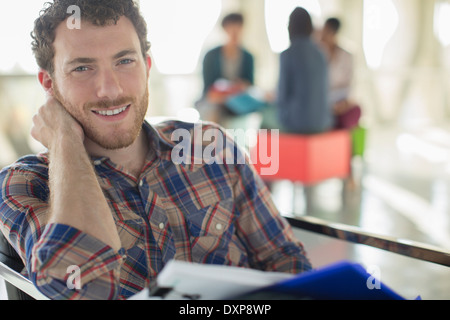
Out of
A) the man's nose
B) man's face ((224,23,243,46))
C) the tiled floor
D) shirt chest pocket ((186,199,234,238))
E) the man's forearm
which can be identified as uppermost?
man's face ((224,23,243,46))

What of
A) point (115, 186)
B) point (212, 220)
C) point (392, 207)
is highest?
point (115, 186)

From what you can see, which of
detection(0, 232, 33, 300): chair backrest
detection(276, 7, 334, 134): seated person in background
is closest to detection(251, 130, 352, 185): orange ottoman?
detection(276, 7, 334, 134): seated person in background

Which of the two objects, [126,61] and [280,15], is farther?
[280,15]

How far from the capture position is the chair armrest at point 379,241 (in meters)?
1.13

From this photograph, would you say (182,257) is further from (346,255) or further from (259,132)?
(259,132)

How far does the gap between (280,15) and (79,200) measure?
222 inches

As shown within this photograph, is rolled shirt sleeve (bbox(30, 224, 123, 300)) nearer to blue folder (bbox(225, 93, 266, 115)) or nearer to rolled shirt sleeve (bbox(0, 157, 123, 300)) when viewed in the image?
Result: rolled shirt sleeve (bbox(0, 157, 123, 300))

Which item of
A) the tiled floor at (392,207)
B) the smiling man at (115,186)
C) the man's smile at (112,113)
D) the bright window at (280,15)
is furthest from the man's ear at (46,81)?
the bright window at (280,15)

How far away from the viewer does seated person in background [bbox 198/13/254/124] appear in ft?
12.9

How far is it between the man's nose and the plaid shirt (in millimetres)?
163

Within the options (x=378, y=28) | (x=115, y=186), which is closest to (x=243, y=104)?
(x=115, y=186)

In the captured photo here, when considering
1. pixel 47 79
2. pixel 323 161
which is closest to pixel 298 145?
pixel 323 161

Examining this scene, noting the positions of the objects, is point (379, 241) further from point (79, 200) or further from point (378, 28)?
point (378, 28)

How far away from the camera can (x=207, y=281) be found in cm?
67
